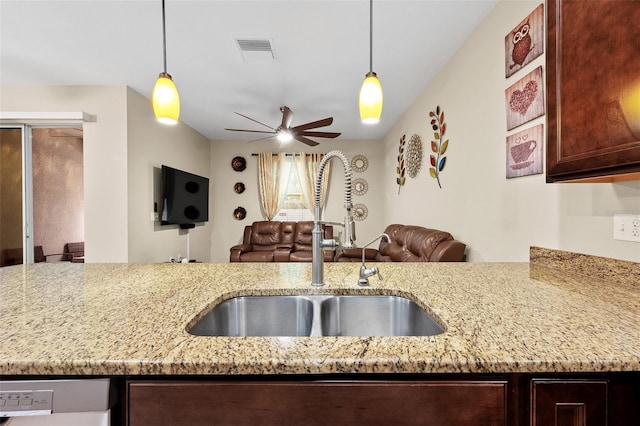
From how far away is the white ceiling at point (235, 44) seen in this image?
6.81 ft

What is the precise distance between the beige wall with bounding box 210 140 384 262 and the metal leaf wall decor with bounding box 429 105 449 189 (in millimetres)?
2776

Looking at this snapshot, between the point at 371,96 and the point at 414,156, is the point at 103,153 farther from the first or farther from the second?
the point at 414,156

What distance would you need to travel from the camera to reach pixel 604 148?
2.85 feet

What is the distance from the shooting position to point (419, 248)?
278 cm

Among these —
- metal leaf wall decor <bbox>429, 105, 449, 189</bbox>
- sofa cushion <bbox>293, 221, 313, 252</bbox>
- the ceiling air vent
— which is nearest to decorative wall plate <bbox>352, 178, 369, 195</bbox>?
sofa cushion <bbox>293, 221, 313, 252</bbox>

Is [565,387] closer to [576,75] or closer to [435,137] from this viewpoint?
[576,75]

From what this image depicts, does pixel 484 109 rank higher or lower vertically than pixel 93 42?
lower

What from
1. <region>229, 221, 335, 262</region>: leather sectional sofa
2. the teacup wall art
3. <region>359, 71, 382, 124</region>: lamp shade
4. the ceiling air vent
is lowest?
<region>229, 221, 335, 262</region>: leather sectional sofa

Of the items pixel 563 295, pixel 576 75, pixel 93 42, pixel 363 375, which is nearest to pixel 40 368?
pixel 363 375

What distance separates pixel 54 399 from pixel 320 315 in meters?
0.71

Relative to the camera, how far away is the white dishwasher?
57cm

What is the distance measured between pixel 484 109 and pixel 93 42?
3268 mm

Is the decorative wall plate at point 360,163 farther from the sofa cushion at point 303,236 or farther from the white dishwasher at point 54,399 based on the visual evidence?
the white dishwasher at point 54,399

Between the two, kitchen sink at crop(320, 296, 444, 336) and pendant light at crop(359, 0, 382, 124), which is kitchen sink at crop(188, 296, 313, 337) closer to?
kitchen sink at crop(320, 296, 444, 336)
